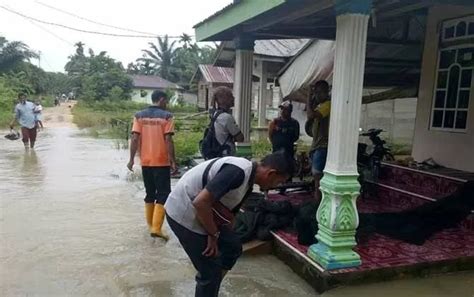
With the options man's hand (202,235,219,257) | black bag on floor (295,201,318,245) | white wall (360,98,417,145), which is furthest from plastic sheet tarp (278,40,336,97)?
white wall (360,98,417,145)

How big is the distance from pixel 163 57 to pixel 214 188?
60078mm

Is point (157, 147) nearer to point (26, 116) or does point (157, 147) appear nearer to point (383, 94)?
point (383, 94)

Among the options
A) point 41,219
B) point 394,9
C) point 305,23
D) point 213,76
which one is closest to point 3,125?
point 213,76

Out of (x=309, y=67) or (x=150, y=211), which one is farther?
(x=309, y=67)

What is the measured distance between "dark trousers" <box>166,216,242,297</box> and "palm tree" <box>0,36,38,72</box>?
4127 cm

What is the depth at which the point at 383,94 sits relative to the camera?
9.64 meters

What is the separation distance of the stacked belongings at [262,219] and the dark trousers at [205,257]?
76.1 inches

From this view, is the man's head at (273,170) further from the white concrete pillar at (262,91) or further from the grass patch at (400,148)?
the white concrete pillar at (262,91)

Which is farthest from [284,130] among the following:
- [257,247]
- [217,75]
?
[217,75]

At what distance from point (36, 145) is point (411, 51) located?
11.4 meters

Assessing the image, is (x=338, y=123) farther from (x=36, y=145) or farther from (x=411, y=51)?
(x=36, y=145)

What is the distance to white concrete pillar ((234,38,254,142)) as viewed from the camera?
6.91m

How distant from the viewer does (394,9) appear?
5.06 metres

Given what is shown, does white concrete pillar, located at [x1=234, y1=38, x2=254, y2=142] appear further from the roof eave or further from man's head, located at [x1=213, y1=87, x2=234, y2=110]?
man's head, located at [x1=213, y1=87, x2=234, y2=110]
